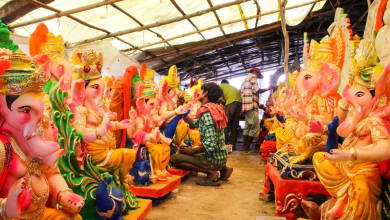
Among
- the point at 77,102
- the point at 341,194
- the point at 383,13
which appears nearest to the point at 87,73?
the point at 77,102

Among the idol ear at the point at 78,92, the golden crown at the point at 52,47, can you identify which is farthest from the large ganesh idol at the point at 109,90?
the golden crown at the point at 52,47

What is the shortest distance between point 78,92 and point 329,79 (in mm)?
2224

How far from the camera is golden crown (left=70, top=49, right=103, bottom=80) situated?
222 centimetres

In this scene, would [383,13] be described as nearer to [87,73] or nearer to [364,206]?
[364,206]

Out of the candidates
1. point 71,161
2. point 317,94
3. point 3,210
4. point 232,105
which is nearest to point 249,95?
point 232,105

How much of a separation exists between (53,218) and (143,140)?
165cm

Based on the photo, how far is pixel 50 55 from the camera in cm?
224

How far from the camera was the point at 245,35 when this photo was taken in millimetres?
9516

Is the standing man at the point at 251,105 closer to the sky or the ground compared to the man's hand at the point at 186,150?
closer to the sky

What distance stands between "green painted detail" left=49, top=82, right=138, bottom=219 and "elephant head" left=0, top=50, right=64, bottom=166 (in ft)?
1.70

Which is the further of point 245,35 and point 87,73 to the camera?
point 245,35

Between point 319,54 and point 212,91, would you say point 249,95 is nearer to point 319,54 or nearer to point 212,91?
point 212,91

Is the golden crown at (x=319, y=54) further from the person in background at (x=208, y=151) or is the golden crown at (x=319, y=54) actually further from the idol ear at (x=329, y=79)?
the person in background at (x=208, y=151)

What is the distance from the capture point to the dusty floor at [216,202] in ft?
10.3
